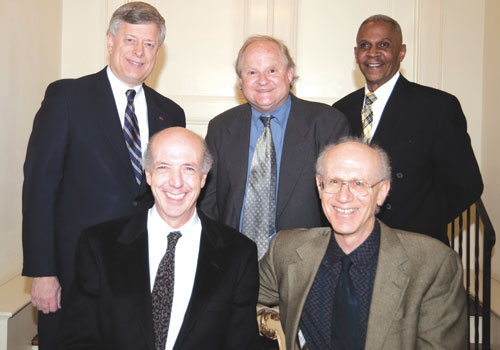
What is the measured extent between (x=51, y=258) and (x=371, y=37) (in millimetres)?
1998

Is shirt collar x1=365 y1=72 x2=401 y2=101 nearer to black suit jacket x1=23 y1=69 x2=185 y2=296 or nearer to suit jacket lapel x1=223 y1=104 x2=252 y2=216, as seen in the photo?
suit jacket lapel x1=223 y1=104 x2=252 y2=216

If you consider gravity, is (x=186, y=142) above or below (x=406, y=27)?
below

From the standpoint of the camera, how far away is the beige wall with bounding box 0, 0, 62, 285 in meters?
3.54

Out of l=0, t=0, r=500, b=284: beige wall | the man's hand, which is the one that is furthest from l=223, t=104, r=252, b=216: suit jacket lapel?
l=0, t=0, r=500, b=284: beige wall

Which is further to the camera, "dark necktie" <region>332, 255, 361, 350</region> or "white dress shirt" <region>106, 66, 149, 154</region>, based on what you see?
"white dress shirt" <region>106, 66, 149, 154</region>

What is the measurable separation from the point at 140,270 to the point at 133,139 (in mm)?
826

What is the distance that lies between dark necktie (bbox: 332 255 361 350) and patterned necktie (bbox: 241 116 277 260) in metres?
0.66

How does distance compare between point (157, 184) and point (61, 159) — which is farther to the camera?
point (61, 159)

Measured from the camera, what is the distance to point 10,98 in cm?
361

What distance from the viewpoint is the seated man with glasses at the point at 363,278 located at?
1930mm

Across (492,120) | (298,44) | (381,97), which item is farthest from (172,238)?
(492,120)

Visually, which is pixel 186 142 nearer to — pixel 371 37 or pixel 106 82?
pixel 106 82

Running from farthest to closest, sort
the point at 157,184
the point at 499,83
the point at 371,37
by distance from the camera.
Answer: the point at 499,83
the point at 371,37
the point at 157,184

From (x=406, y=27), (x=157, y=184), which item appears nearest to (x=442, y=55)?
(x=406, y=27)
